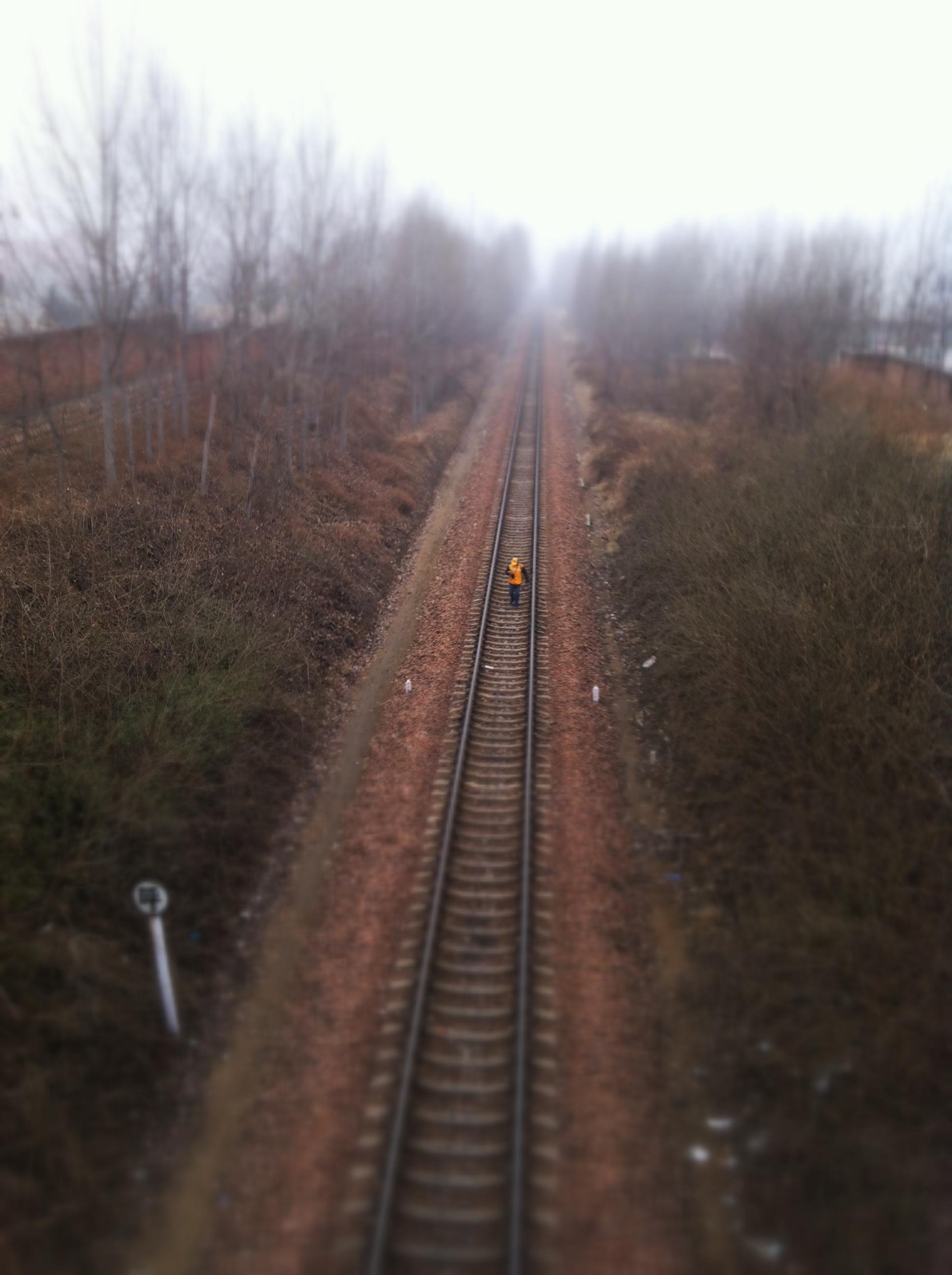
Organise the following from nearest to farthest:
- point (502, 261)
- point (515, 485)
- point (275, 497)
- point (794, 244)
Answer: point (275, 497), point (515, 485), point (794, 244), point (502, 261)

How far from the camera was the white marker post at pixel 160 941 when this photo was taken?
705 cm

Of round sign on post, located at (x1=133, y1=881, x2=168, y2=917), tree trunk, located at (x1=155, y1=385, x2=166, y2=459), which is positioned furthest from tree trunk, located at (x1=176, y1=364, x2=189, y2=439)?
round sign on post, located at (x1=133, y1=881, x2=168, y2=917)

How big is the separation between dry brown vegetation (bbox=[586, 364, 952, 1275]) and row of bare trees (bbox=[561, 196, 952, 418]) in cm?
1426

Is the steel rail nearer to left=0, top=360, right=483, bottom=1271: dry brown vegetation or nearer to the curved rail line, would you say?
the curved rail line

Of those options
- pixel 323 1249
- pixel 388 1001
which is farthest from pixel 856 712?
pixel 323 1249

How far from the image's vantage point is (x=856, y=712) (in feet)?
32.5

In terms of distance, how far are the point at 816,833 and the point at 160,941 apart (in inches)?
278

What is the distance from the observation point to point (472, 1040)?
23.8 ft

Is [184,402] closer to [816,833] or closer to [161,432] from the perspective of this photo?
[161,432]

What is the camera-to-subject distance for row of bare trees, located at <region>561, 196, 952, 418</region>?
3309 centimetres

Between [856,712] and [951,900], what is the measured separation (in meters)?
2.81

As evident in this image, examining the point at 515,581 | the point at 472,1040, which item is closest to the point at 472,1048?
the point at 472,1040

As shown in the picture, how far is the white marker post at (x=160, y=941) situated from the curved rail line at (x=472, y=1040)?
2.27 metres

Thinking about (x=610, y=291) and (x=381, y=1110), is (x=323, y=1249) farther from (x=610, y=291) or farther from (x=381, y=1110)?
(x=610, y=291)
